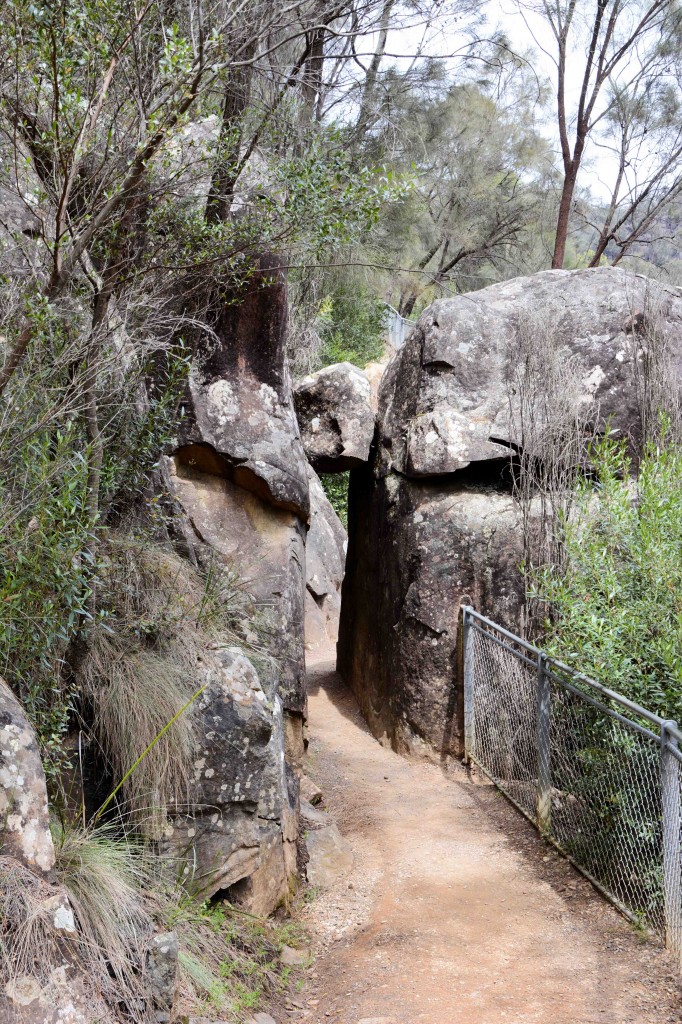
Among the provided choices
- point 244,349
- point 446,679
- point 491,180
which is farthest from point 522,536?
point 491,180

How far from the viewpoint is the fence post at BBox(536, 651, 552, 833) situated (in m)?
5.86

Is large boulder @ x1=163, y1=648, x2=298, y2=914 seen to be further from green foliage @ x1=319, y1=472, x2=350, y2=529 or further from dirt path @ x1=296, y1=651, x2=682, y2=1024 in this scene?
green foliage @ x1=319, y1=472, x2=350, y2=529

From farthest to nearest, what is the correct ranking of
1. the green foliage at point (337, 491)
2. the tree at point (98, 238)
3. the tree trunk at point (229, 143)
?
the green foliage at point (337, 491) < the tree trunk at point (229, 143) < the tree at point (98, 238)

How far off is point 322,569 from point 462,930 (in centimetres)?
963

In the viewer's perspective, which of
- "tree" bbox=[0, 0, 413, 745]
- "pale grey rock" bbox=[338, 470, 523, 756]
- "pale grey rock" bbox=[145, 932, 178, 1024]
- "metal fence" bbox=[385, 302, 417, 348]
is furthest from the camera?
"metal fence" bbox=[385, 302, 417, 348]

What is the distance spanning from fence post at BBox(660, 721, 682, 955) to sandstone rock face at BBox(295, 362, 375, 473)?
5.03 m

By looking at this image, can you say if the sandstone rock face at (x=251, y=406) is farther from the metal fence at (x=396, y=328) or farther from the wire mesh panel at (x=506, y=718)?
the metal fence at (x=396, y=328)

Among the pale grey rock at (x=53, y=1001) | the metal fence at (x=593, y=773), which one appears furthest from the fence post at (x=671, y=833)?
the pale grey rock at (x=53, y=1001)

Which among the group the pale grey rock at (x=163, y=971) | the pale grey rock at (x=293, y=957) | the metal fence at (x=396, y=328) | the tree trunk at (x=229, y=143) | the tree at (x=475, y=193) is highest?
the tree at (x=475, y=193)

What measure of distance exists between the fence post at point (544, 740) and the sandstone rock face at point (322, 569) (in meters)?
7.10

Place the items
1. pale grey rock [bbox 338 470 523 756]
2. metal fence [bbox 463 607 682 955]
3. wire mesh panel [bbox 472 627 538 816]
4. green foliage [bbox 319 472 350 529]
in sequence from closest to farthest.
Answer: metal fence [bbox 463 607 682 955]
wire mesh panel [bbox 472 627 538 816]
pale grey rock [bbox 338 470 523 756]
green foliage [bbox 319 472 350 529]

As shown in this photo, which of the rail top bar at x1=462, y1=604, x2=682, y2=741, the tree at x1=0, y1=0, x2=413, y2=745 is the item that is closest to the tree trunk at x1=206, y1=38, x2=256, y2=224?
the tree at x1=0, y1=0, x2=413, y2=745

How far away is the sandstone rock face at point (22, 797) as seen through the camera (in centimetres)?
320

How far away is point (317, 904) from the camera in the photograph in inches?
205
